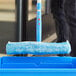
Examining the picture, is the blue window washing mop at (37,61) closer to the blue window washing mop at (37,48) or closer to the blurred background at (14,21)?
the blue window washing mop at (37,48)

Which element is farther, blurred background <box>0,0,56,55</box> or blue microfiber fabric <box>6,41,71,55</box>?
blurred background <box>0,0,56,55</box>

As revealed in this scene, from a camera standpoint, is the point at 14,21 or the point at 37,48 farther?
the point at 14,21

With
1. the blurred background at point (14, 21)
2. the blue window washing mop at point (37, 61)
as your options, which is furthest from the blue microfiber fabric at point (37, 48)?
the blurred background at point (14, 21)

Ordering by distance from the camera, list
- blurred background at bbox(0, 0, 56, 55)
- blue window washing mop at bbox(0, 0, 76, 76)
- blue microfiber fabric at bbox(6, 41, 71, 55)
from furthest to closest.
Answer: blurred background at bbox(0, 0, 56, 55) → blue microfiber fabric at bbox(6, 41, 71, 55) → blue window washing mop at bbox(0, 0, 76, 76)

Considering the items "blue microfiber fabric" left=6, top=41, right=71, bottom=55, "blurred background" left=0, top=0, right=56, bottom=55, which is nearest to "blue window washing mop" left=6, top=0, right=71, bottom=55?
"blue microfiber fabric" left=6, top=41, right=71, bottom=55

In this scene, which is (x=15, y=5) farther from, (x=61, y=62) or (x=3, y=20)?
(x=61, y=62)

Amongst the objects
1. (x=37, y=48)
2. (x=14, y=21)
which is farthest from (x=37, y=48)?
(x=14, y=21)

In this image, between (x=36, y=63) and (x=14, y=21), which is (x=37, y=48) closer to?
(x=36, y=63)

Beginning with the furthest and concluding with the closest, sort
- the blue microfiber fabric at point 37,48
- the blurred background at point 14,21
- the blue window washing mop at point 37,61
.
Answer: the blurred background at point 14,21
the blue microfiber fabric at point 37,48
the blue window washing mop at point 37,61

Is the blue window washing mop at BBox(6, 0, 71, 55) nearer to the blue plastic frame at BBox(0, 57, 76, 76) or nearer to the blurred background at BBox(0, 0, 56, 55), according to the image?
the blue plastic frame at BBox(0, 57, 76, 76)

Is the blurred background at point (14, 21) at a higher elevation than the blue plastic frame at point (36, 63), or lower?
higher

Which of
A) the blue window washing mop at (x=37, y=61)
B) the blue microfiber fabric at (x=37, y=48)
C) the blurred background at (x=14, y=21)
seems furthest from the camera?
the blurred background at (x=14, y=21)

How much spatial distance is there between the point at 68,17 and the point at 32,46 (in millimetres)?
669

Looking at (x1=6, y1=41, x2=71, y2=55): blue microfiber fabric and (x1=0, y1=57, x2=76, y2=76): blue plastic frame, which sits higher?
(x1=6, y1=41, x2=71, y2=55): blue microfiber fabric
